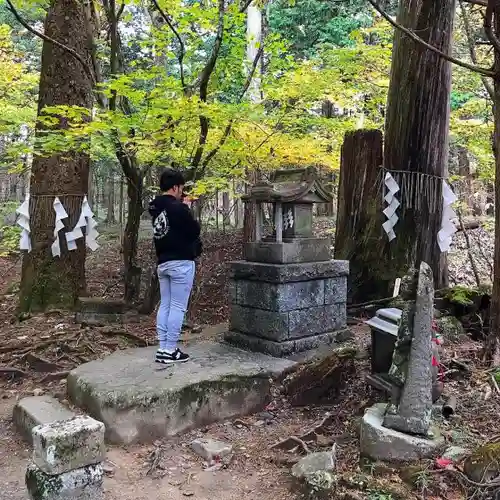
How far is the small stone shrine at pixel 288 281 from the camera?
5.86m

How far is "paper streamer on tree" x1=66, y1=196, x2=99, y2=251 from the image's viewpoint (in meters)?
8.61

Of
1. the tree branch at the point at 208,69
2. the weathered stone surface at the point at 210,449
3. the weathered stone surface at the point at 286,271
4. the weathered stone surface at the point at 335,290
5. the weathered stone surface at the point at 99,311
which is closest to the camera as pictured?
the weathered stone surface at the point at 210,449

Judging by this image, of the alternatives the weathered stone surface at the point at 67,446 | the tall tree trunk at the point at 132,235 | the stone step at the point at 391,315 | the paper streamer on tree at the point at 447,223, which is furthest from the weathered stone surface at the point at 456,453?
the tall tree trunk at the point at 132,235

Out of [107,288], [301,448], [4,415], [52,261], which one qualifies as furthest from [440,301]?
[107,288]

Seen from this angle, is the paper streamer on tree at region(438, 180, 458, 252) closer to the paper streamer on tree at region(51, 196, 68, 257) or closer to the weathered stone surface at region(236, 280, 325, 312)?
the weathered stone surface at region(236, 280, 325, 312)

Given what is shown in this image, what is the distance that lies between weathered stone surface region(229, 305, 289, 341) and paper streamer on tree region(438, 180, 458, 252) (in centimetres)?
338

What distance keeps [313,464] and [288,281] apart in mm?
2415

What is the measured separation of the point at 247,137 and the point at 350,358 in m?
5.56

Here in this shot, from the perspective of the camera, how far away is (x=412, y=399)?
11.8 ft

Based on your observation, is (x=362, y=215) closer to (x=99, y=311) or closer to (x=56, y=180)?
(x=99, y=311)

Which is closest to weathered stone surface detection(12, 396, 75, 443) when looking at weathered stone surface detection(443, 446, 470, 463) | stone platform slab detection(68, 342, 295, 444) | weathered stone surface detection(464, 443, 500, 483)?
stone platform slab detection(68, 342, 295, 444)

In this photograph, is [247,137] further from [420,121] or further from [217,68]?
[420,121]

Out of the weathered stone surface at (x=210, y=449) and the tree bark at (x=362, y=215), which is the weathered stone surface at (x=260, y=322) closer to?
the weathered stone surface at (x=210, y=449)

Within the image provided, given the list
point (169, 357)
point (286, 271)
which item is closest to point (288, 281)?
point (286, 271)
